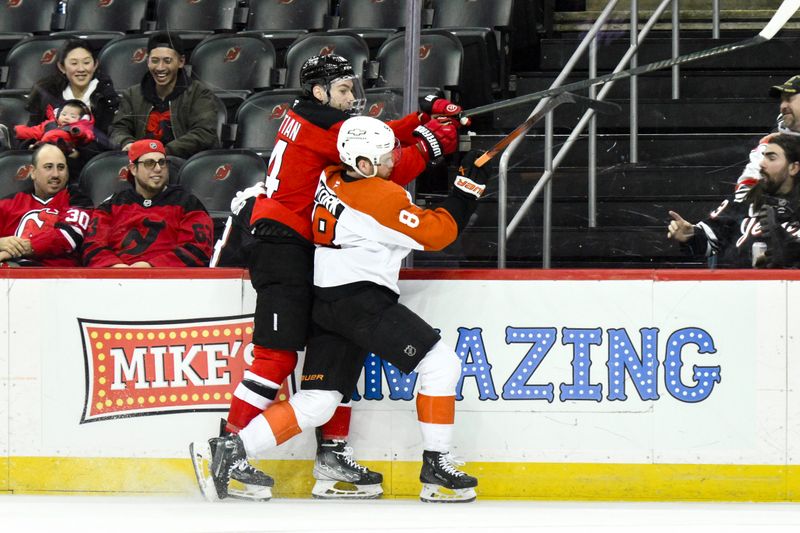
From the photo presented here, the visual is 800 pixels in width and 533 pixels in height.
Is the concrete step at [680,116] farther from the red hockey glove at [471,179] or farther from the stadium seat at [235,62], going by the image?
the stadium seat at [235,62]

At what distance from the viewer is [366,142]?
416 centimetres

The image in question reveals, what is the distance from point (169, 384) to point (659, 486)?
5.51 ft

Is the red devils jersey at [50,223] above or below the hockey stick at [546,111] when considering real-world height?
below

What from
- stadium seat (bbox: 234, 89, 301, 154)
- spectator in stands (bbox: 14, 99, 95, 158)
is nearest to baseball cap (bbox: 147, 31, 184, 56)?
spectator in stands (bbox: 14, 99, 95, 158)

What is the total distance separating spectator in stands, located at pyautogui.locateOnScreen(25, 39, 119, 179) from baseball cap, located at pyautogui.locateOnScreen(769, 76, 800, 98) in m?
2.58

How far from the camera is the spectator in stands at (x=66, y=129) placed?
517 cm

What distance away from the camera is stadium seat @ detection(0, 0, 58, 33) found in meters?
6.96

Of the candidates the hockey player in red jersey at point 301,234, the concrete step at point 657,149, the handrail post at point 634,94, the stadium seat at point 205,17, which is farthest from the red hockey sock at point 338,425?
the stadium seat at point 205,17

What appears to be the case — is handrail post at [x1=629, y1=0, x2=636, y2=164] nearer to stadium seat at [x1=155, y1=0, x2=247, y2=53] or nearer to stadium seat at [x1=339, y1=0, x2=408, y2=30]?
stadium seat at [x1=339, y1=0, x2=408, y2=30]

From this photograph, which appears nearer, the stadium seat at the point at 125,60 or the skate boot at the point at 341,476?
the skate boot at the point at 341,476

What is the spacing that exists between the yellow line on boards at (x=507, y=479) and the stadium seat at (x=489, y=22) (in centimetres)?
224

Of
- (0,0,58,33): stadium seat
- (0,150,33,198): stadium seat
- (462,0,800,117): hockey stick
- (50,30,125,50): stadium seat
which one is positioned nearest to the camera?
(462,0,800,117): hockey stick

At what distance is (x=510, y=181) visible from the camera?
4422mm

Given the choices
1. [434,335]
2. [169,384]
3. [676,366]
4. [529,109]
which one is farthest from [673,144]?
[169,384]
